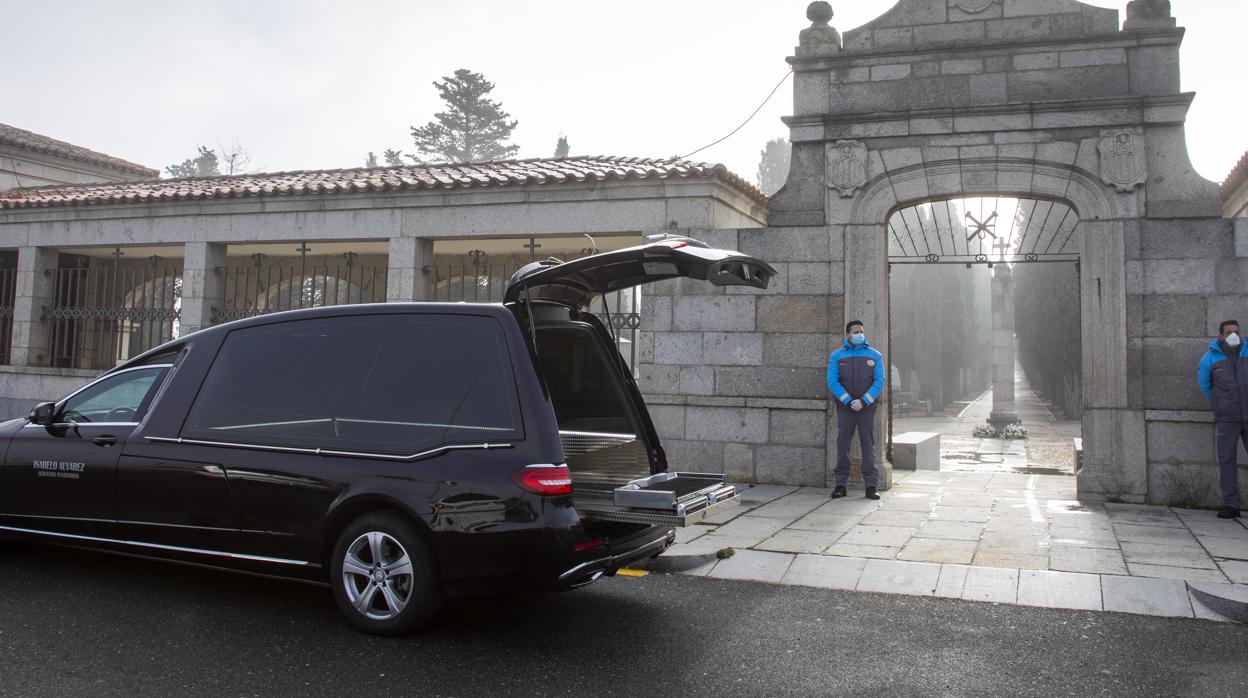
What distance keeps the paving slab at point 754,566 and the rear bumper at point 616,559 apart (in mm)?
958

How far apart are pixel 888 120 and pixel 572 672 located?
759 centimetres

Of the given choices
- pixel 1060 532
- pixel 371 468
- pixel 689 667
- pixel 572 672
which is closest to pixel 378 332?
pixel 371 468

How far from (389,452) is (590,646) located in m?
1.35

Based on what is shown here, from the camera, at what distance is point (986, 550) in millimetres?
6270

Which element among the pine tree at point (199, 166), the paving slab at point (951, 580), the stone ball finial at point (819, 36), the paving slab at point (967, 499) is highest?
the pine tree at point (199, 166)

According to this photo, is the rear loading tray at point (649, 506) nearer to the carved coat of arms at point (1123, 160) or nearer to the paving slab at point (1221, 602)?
the paving slab at point (1221, 602)

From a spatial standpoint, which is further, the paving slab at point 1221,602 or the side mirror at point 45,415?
the side mirror at point 45,415

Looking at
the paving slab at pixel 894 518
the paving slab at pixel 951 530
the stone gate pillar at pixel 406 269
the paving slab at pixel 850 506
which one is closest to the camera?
the paving slab at pixel 951 530

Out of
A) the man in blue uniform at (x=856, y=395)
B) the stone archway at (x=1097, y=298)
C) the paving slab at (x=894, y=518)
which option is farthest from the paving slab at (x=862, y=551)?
the stone archway at (x=1097, y=298)

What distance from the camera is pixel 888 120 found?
941cm

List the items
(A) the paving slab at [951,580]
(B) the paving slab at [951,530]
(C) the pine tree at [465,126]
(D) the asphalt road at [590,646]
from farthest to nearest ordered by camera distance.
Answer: (C) the pine tree at [465,126]
(B) the paving slab at [951,530]
(A) the paving slab at [951,580]
(D) the asphalt road at [590,646]

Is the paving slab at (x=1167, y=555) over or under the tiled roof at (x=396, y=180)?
under

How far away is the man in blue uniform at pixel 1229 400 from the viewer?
7656 millimetres

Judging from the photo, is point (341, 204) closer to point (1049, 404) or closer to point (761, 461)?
point (761, 461)
